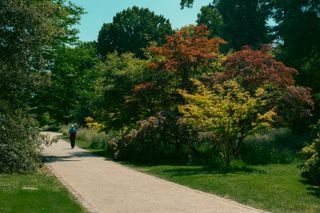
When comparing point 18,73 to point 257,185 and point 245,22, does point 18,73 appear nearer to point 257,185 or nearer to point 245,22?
point 257,185

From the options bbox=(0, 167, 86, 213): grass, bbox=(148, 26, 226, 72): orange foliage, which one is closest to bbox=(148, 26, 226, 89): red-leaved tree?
bbox=(148, 26, 226, 72): orange foliage

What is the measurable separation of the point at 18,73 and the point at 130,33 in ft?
194

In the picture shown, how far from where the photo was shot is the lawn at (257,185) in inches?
442

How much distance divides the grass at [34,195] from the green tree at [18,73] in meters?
0.97

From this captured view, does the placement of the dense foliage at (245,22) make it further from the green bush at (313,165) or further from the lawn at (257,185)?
the green bush at (313,165)

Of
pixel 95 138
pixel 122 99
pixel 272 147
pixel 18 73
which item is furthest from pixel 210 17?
pixel 18 73

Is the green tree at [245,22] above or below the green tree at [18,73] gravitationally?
above

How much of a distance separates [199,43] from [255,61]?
418 centimetres

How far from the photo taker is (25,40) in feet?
54.4

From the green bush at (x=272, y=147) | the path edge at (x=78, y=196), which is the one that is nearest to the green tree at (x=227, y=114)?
the green bush at (x=272, y=147)

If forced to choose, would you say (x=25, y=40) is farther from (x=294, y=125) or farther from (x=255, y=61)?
(x=294, y=125)

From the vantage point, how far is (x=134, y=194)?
12469 mm

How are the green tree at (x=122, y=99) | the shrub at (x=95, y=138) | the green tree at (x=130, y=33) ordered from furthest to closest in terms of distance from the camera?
the green tree at (x=130, y=33)
the shrub at (x=95, y=138)
the green tree at (x=122, y=99)

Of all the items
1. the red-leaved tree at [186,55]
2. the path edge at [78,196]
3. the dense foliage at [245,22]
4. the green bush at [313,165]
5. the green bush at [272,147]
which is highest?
the dense foliage at [245,22]
